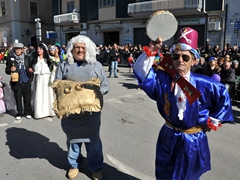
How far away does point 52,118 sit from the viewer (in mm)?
5750

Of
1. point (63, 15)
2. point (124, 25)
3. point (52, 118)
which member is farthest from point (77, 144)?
point (63, 15)

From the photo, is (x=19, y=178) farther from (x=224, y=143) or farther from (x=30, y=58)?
(x=224, y=143)

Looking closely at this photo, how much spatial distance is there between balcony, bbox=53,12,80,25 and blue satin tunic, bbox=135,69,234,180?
26.4m

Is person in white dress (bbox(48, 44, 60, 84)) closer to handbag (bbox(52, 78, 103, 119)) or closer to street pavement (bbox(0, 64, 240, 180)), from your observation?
street pavement (bbox(0, 64, 240, 180))

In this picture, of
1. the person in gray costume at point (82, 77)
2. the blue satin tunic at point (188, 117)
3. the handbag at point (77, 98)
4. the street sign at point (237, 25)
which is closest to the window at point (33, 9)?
the street sign at point (237, 25)

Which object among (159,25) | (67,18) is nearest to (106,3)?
(67,18)

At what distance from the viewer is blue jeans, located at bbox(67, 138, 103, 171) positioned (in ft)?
10.3

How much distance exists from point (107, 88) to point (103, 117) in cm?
298

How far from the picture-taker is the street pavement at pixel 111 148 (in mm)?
3396

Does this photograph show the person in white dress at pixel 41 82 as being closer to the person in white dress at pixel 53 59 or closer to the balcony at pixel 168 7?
the person in white dress at pixel 53 59

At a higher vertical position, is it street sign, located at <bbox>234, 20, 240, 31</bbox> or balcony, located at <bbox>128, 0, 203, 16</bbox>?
balcony, located at <bbox>128, 0, 203, 16</bbox>

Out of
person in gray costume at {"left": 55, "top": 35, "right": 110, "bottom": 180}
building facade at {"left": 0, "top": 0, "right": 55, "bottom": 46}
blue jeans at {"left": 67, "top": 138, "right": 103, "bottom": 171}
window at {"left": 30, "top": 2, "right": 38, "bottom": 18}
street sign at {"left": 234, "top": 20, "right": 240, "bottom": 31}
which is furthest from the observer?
window at {"left": 30, "top": 2, "right": 38, "bottom": 18}

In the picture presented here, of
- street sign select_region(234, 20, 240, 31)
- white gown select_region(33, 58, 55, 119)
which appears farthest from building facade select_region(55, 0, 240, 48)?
white gown select_region(33, 58, 55, 119)

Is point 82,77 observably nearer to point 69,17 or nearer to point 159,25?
Answer: point 159,25
